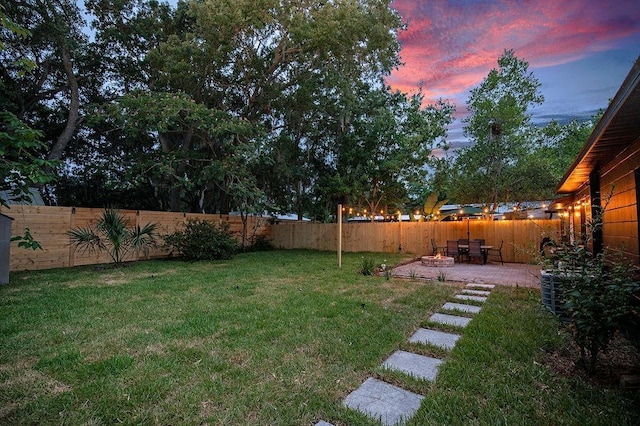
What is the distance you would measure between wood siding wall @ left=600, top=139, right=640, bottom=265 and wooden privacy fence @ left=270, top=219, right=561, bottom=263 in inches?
193

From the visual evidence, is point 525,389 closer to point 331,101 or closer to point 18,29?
point 18,29

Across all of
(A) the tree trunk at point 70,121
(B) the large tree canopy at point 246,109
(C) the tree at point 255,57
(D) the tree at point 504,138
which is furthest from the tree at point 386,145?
(A) the tree trunk at point 70,121

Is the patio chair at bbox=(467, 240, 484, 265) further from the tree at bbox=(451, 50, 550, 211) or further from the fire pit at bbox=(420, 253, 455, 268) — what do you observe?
the tree at bbox=(451, 50, 550, 211)

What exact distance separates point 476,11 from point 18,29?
9.59 metres

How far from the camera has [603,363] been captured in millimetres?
2717

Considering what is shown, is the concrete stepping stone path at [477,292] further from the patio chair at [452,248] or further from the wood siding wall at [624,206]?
the patio chair at [452,248]

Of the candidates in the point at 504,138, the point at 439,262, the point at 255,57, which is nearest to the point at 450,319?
the point at 439,262

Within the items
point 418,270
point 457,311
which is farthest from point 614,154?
point 418,270

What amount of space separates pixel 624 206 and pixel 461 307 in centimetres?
248

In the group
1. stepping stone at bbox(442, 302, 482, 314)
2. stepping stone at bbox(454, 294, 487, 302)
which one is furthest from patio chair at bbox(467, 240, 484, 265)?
stepping stone at bbox(442, 302, 482, 314)

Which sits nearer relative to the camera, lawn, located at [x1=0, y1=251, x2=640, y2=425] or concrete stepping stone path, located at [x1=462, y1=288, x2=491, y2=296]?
lawn, located at [x1=0, y1=251, x2=640, y2=425]

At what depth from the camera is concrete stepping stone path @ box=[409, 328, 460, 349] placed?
3.18 meters

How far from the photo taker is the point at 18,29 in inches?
80.2

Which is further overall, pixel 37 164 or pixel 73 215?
pixel 73 215
